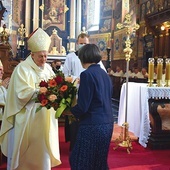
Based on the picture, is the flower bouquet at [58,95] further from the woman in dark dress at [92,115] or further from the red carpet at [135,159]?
the red carpet at [135,159]

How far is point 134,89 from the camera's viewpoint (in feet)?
18.7

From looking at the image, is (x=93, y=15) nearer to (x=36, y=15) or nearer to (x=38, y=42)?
(x=36, y=15)

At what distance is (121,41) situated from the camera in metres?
16.8

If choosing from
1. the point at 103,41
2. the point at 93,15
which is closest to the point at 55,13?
the point at 93,15

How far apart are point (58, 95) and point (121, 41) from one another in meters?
14.6

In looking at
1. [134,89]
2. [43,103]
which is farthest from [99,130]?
[134,89]

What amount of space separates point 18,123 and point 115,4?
629 inches

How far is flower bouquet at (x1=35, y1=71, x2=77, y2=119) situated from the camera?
8.45 ft

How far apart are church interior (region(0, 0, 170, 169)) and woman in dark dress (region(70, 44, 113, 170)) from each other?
Result: 2740 millimetres

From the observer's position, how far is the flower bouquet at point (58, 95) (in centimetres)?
258

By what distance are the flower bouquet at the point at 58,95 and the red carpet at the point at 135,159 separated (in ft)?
5.72

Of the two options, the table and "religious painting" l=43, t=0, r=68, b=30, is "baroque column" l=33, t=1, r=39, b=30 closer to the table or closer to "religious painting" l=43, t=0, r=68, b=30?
"religious painting" l=43, t=0, r=68, b=30

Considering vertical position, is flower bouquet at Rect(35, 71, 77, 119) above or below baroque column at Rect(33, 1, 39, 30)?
below

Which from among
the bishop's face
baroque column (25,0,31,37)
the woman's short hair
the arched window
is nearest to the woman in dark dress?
the woman's short hair
